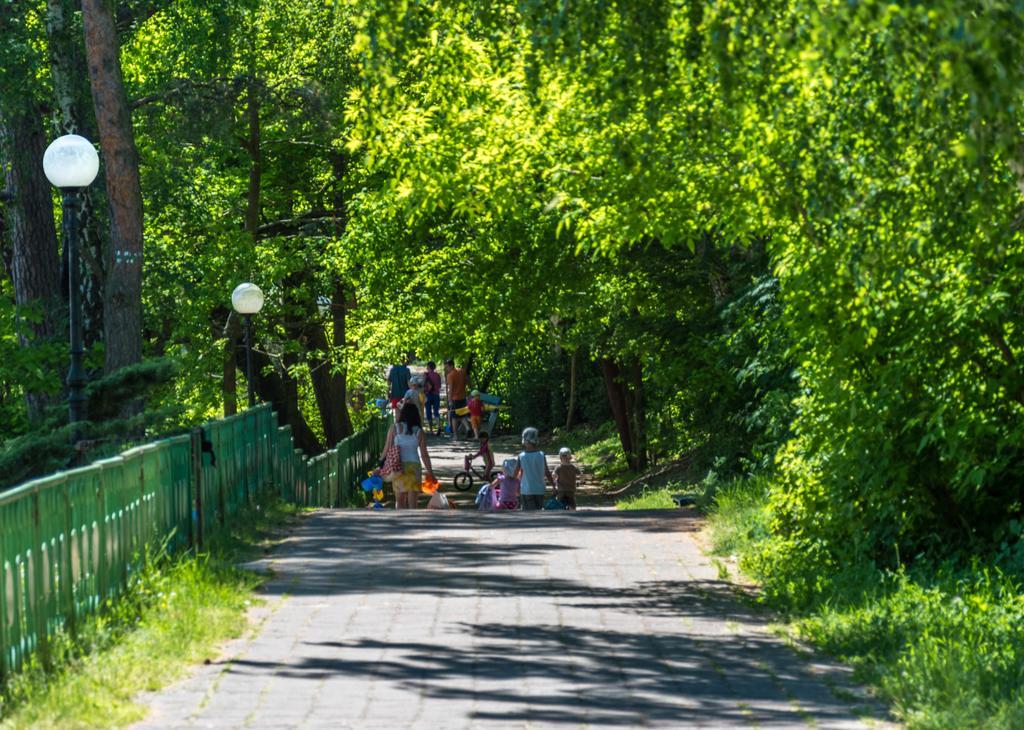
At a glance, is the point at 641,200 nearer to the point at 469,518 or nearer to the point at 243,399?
the point at 469,518

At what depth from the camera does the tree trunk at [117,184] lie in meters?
19.4

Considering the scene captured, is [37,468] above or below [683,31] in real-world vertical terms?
below

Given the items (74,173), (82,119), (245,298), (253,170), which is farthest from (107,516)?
(253,170)

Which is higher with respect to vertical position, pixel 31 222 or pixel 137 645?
pixel 31 222

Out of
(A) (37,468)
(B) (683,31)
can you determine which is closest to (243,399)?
(A) (37,468)

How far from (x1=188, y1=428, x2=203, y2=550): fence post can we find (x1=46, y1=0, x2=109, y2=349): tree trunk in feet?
28.8

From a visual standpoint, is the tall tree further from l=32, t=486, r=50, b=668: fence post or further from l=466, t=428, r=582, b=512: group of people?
l=32, t=486, r=50, b=668: fence post

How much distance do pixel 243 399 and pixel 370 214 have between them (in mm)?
13807

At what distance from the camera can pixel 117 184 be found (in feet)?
65.0

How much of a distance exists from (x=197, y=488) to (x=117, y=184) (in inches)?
280

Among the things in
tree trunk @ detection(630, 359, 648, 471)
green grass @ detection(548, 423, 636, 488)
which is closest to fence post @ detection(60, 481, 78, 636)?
green grass @ detection(548, 423, 636, 488)

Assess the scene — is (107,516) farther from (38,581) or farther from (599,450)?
(599,450)

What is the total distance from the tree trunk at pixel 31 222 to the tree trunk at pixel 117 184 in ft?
13.0

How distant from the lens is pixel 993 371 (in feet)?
38.0
